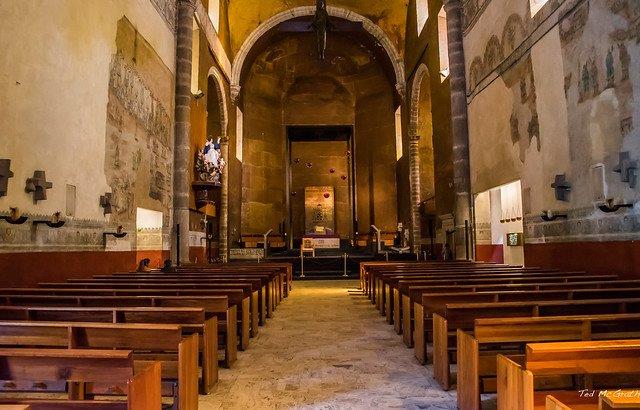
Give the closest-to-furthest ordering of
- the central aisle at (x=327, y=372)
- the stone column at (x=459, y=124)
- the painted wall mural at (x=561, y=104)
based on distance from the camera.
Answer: the central aisle at (x=327, y=372), the painted wall mural at (x=561, y=104), the stone column at (x=459, y=124)

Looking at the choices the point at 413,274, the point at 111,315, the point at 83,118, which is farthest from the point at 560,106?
the point at 83,118

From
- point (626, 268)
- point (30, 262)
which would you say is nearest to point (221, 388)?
point (30, 262)

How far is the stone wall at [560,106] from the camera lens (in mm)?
6051

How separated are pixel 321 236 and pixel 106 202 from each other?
11.9 metres

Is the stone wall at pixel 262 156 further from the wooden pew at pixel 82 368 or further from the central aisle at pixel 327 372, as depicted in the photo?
the wooden pew at pixel 82 368

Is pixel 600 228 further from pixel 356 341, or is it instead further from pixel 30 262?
pixel 30 262

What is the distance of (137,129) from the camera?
9891 mm

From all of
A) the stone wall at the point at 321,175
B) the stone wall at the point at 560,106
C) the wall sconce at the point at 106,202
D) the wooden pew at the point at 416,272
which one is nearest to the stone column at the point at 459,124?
the stone wall at the point at 560,106

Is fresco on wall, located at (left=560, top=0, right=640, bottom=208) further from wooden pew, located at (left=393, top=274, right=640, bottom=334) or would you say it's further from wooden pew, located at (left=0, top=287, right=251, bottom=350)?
wooden pew, located at (left=0, top=287, right=251, bottom=350)

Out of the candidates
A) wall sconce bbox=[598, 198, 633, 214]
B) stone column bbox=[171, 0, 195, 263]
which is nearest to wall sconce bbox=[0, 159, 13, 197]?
stone column bbox=[171, 0, 195, 263]

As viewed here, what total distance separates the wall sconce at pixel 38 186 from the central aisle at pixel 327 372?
143 inches

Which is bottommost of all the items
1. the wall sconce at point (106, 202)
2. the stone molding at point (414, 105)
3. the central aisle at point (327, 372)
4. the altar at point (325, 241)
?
the central aisle at point (327, 372)

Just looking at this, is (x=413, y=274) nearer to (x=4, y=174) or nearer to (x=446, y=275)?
(x=446, y=275)

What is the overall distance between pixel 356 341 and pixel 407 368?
126 centimetres
